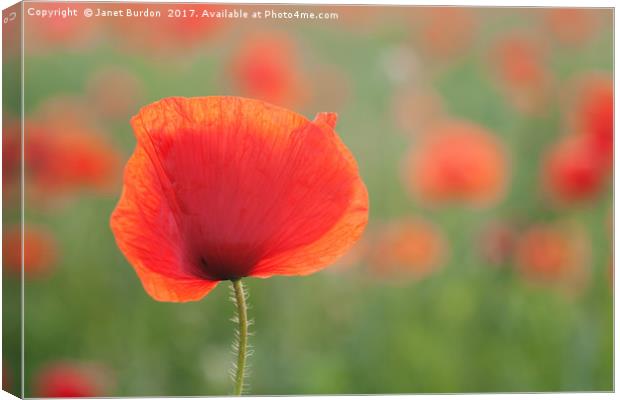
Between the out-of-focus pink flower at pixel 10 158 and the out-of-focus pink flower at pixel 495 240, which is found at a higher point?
the out-of-focus pink flower at pixel 10 158

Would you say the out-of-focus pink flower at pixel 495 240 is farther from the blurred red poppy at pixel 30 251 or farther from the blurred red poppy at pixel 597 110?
the blurred red poppy at pixel 30 251

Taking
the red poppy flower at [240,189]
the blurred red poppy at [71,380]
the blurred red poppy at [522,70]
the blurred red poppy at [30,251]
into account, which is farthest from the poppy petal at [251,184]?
the blurred red poppy at [522,70]

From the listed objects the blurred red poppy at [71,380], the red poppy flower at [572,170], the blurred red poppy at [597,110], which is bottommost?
the blurred red poppy at [71,380]

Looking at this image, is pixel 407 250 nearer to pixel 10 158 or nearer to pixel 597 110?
pixel 597 110

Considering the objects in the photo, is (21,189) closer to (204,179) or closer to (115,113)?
(115,113)

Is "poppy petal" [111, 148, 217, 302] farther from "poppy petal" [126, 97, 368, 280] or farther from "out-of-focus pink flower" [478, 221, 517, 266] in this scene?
"out-of-focus pink flower" [478, 221, 517, 266]

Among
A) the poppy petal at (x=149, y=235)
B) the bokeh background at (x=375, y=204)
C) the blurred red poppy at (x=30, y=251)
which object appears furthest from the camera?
the bokeh background at (x=375, y=204)

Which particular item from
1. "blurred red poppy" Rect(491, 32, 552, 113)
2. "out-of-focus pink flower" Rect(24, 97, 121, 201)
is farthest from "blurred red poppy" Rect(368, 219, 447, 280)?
"out-of-focus pink flower" Rect(24, 97, 121, 201)
